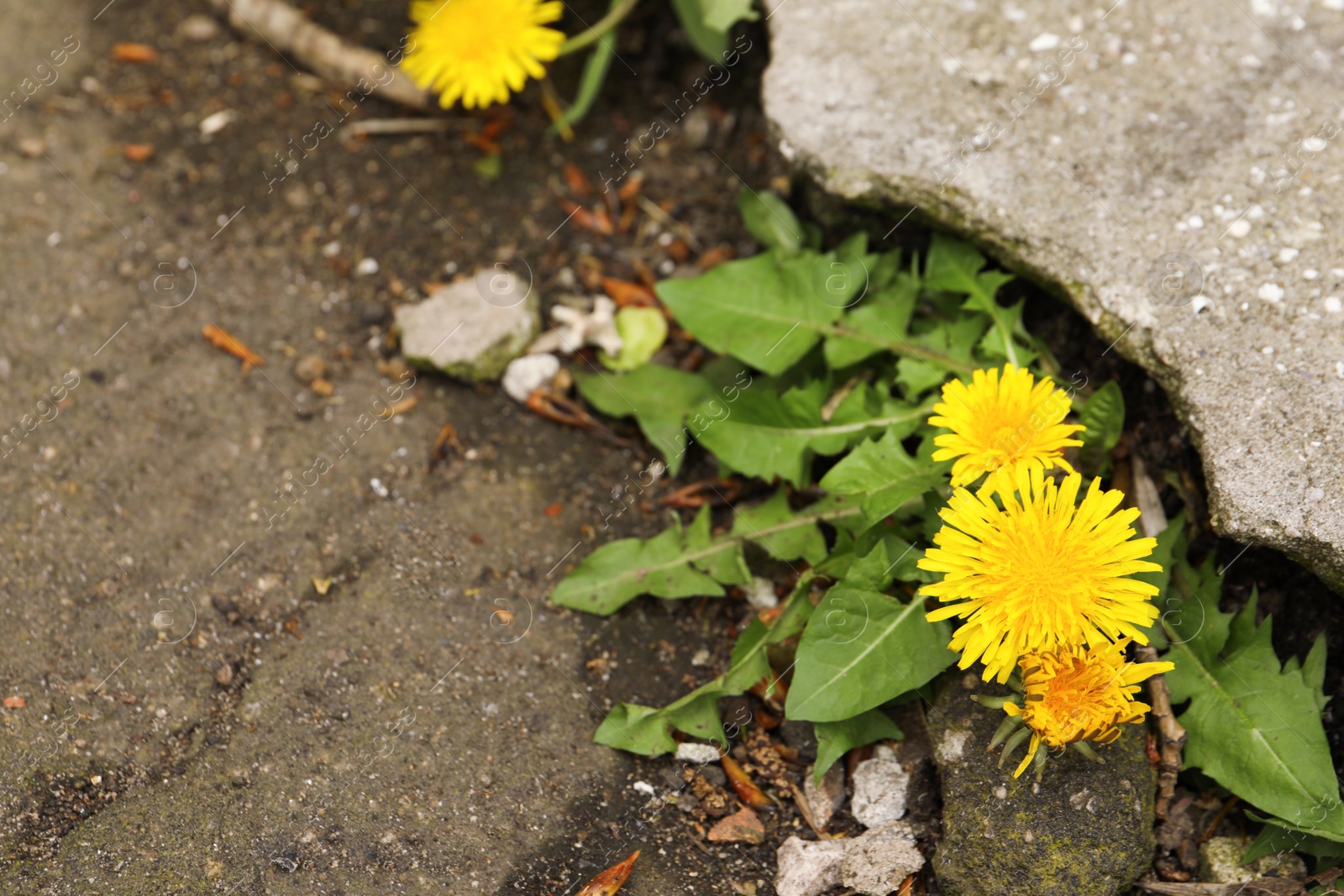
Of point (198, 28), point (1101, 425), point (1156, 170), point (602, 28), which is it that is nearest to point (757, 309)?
point (1101, 425)

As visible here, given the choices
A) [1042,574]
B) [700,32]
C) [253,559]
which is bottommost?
[253,559]

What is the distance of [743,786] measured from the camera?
2443 millimetres

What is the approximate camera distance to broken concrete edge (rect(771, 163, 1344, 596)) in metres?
2.25

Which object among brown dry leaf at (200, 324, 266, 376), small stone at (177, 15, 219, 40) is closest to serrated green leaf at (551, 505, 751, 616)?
brown dry leaf at (200, 324, 266, 376)

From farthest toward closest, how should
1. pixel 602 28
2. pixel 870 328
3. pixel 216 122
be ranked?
pixel 216 122 < pixel 602 28 < pixel 870 328

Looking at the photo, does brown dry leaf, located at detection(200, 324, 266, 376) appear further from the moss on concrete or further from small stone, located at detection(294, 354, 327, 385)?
the moss on concrete

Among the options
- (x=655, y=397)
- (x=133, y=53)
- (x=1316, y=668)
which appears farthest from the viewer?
(x=133, y=53)

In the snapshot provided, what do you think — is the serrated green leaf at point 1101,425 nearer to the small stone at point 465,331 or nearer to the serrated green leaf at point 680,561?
the serrated green leaf at point 680,561

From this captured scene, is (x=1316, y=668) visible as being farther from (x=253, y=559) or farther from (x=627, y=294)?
(x=253, y=559)

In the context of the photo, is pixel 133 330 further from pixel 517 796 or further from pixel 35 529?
pixel 517 796

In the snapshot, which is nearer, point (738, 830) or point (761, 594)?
point (738, 830)

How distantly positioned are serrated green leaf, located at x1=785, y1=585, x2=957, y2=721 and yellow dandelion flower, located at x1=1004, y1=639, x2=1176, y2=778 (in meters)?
0.25

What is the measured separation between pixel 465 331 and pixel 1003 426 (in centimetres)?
165

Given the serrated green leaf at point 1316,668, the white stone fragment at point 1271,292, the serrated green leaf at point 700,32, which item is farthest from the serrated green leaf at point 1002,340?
the serrated green leaf at point 700,32
